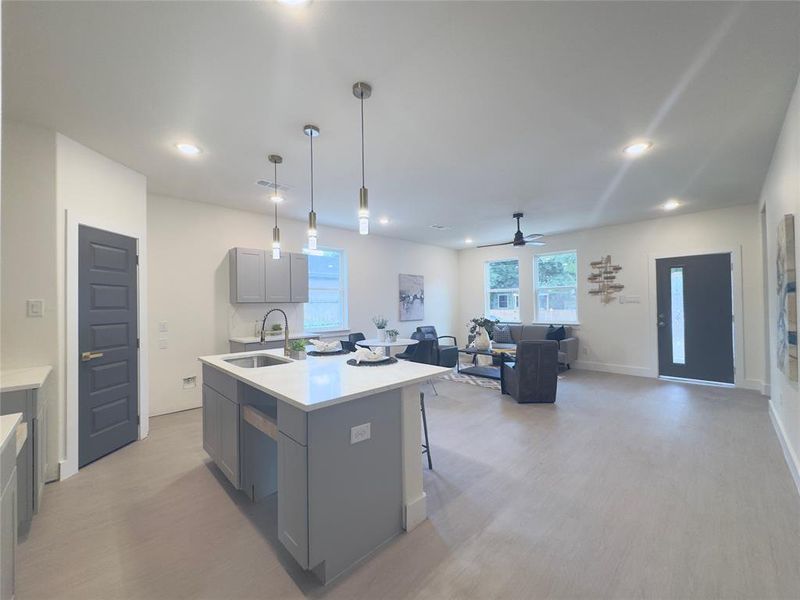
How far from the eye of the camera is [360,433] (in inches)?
71.1

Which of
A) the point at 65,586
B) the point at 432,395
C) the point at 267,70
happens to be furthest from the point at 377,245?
the point at 65,586

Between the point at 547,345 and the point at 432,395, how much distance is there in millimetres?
1706

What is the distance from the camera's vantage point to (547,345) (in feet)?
14.1

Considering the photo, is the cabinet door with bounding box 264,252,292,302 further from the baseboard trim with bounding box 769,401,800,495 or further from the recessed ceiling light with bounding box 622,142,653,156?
the baseboard trim with bounding box 769,401,800,495

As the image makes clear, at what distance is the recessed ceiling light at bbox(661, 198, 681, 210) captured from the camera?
4.67m

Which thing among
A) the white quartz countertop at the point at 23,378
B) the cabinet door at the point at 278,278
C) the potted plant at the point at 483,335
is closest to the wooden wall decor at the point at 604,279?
the potted plant at the point at 483,335

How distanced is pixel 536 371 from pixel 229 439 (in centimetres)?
357

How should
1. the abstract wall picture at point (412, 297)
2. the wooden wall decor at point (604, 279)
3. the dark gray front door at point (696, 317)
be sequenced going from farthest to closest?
the abstract wall picture at point (412, 297)
the wooden wall decor at point (604, 279)
the dark gray front door at point (696, 317)

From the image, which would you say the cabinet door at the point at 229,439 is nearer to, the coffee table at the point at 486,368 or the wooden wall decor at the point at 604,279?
the coffee table at the point at 486,368

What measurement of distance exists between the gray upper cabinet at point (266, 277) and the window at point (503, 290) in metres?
4.66

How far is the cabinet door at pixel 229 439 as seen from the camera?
2369 millimetres

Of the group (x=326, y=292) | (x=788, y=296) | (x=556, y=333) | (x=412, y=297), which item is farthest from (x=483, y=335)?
(x=788, y=296)

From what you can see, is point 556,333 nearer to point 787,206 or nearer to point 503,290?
point 503,290

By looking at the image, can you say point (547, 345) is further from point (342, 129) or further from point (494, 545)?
point (342, 129)
